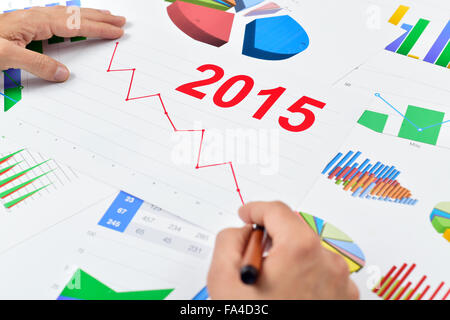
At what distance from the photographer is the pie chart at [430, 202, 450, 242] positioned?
0.57m

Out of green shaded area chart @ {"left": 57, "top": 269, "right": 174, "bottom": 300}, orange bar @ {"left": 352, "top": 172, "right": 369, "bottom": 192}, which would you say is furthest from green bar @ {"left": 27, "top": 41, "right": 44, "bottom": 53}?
orange bar @ {"left": 352, "top": 172, "right": 369, "bottom": 192}

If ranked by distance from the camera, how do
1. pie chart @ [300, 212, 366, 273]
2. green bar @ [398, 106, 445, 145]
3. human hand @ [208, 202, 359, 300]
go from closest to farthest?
human hand @ [208, 202, 359, 300] → pie chart @ [300, 212, 366, 273] → green bar @ [398, 106, 445, 145]

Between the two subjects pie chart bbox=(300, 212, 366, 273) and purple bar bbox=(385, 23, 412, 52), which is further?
purple bar bbox=(385, 23, 412, 52)

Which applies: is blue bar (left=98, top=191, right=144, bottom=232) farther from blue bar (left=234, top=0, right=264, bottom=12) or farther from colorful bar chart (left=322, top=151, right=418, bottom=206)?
blue bar (left=234, top=0, right=264, bottom=12)

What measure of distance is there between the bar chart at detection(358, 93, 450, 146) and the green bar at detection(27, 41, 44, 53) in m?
0.58

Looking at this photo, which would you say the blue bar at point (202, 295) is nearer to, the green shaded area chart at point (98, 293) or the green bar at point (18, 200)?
the green shaded area chart at point (98, 293)

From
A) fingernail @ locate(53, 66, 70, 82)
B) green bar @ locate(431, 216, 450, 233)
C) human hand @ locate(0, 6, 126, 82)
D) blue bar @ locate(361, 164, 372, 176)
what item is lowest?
green bar @ locate(431, 216, 450, 233)

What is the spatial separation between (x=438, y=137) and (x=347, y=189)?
0.61 feet

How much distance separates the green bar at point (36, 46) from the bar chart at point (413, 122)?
22.7 inches

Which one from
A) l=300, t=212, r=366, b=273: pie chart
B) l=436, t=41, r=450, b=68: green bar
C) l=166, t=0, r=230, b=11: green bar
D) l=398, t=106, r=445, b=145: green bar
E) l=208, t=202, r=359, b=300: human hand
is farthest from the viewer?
l=166, t=0, r=230, b=11: green bar

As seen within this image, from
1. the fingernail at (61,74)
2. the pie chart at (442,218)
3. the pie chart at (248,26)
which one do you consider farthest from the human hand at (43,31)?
the pie chart at (442,218)

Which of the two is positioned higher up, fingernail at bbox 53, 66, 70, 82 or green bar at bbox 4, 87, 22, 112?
fingernail at bbox 53, 66, 70, 82

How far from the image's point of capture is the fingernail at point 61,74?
2.46ft
